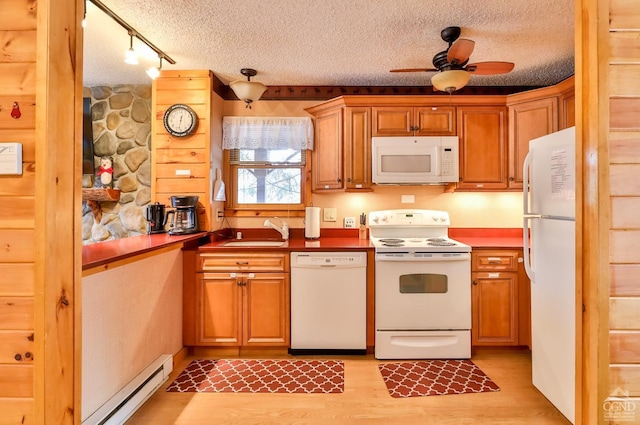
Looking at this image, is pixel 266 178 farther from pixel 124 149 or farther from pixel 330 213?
pixel 124 149

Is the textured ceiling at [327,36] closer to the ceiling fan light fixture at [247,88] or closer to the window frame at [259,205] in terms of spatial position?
the ceiling fan light fixture at [247,88]

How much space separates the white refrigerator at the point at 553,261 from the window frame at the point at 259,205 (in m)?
1.94

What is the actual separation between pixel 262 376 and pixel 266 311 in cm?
49

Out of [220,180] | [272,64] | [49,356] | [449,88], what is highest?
[272,64]

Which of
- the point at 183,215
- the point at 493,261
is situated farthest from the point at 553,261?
the point at 183,215

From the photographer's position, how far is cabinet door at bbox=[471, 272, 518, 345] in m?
2.69

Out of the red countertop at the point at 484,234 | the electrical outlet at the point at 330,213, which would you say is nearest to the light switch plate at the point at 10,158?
the electrical outlet at the point at 330,213

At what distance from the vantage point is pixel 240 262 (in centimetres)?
269

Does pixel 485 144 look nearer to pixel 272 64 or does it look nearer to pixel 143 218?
pixel 272 64

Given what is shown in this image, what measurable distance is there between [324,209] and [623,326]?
99.4 inches

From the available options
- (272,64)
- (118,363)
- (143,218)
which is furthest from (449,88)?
(143,218)

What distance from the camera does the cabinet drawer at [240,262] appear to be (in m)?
2.69

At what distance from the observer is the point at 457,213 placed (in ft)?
11.0

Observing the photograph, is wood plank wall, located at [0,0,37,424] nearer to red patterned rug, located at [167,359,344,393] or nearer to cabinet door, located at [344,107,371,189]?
red patterned rug, located at [167,359,344,393]
